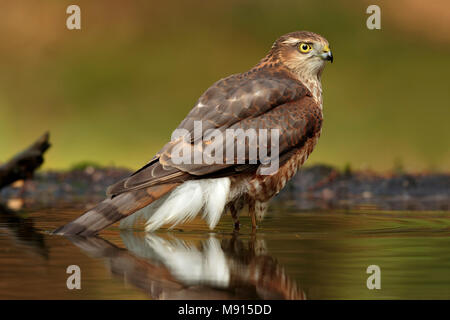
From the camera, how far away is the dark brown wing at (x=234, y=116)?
24.5ft

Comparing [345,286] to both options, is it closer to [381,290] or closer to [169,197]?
[381,290]

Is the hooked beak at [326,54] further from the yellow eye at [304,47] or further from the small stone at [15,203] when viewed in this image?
the small stone at [15,203]

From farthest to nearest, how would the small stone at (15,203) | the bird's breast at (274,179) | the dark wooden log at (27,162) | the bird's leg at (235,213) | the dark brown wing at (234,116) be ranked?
the dark wooden log at (27,162) → the small stone at (15,203) → the bird's leg at (235,213) → the bird's breast at (274,179) → the dark brown wing at (234,116)

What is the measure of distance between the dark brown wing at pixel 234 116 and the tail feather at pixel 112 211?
8 centimetres

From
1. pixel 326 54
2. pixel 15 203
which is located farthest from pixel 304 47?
pixel 15 203

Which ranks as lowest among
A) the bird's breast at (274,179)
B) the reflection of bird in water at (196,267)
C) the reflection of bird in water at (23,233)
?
the reflection of bird in water at (196,267)

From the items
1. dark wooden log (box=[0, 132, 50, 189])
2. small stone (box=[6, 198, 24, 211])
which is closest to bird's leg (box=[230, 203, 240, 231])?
small stone (box=[6, 198, 24, 211])

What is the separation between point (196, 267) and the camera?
5.61 meters

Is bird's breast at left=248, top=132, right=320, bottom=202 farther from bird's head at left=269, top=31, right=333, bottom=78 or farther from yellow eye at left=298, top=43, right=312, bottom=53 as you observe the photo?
yellow eye at left=298, top=43, right=312, bottom=53

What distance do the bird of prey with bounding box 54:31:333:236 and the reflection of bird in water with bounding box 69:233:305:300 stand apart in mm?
301

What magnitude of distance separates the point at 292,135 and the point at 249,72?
3.60ft

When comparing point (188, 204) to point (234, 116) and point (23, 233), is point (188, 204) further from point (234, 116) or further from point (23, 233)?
point (23, 233)

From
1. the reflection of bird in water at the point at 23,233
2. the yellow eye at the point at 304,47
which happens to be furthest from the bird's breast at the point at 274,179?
the reflection of bird in water at the point at 23,233

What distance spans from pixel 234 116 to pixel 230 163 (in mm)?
491
